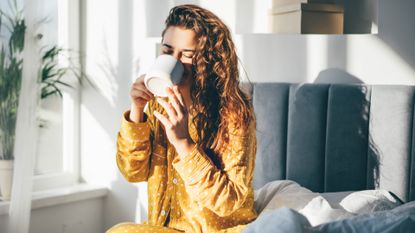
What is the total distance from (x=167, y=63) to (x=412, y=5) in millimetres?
903

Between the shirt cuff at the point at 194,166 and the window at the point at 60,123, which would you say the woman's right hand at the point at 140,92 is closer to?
the shirt cuff at the point at 194,166

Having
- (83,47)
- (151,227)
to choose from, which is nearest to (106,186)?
(83,47)

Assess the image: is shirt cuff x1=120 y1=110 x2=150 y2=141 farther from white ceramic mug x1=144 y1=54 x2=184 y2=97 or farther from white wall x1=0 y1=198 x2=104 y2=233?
white wall x1=0 y1=198 x2=104 y2=233

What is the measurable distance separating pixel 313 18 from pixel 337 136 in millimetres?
466

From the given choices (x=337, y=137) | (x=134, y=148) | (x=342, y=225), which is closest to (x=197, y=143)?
(x=134, y=148)

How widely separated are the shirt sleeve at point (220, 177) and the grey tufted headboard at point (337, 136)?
18.7 inches

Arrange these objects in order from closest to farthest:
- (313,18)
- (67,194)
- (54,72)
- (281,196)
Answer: (281,196) → (313,18) → (67,194) → (54,72)

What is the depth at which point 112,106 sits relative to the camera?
303cm

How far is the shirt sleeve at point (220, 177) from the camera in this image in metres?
1.69

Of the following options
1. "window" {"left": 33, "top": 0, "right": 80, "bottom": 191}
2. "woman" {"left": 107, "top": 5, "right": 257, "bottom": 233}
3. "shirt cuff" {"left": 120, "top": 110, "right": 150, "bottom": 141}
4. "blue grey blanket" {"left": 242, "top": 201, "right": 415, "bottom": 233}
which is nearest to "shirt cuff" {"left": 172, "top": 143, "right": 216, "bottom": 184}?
"woman" {"left": 107, "top": 5, "right": 257, "bottom": 233}

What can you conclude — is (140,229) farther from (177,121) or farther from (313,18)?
(313,18)

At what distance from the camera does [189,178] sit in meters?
1.70

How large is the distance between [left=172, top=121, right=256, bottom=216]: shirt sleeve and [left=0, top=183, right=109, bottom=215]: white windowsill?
1.16m

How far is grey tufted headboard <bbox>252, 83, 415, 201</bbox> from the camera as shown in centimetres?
200
